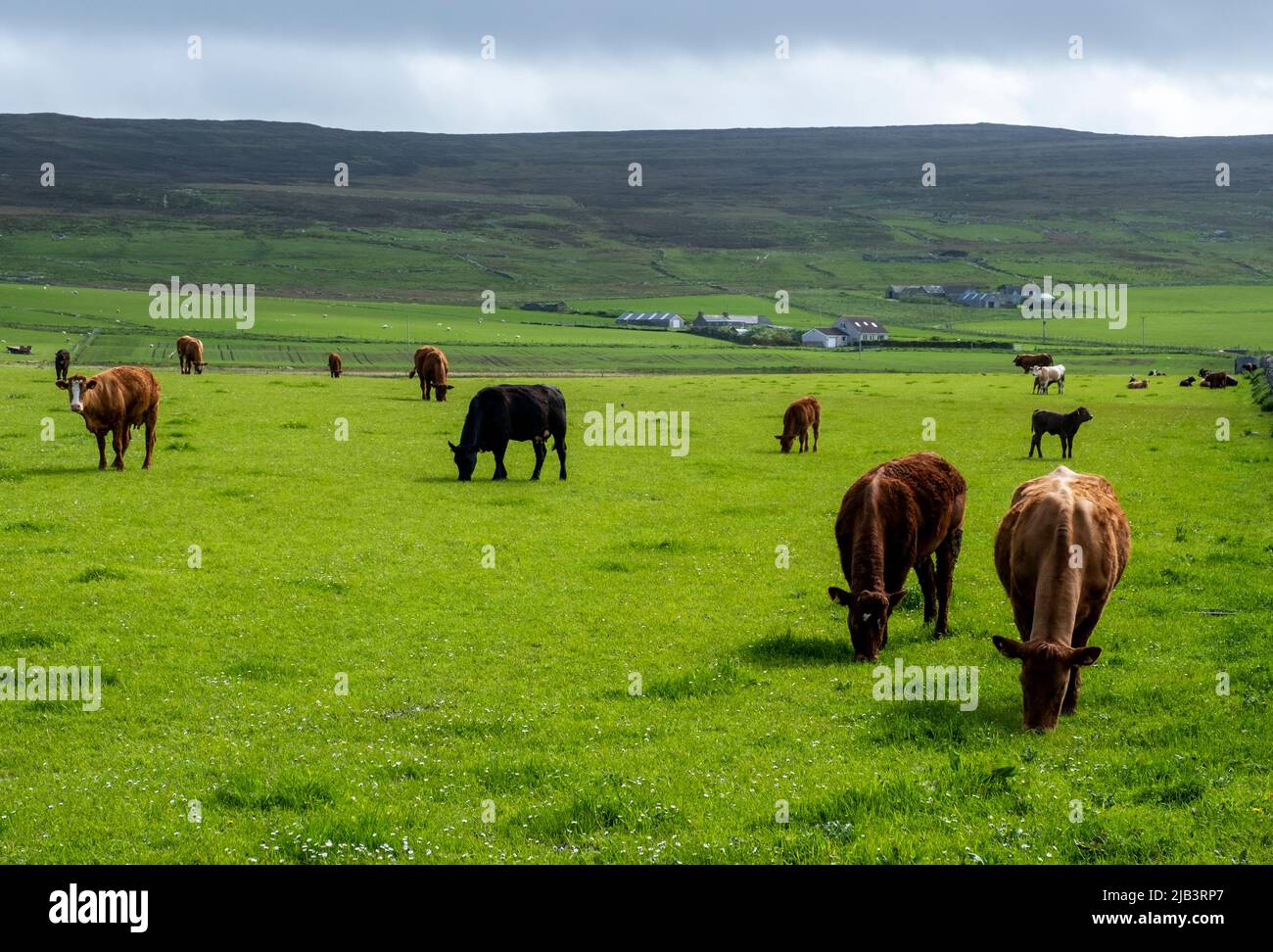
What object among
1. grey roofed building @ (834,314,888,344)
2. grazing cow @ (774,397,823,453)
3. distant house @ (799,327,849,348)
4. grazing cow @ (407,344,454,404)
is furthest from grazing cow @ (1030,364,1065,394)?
grey roofed building @ (834,314,888,344)

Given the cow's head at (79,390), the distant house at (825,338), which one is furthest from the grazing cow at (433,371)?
the distant house at (825,338)

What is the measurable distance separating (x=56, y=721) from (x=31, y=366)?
5800cm

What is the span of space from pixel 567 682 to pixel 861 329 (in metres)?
135

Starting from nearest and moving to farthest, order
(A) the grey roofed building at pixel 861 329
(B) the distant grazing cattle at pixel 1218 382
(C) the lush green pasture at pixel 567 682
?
(C) the lush green pasture at pixel 567 682 → (B) the distant grazing cattle at pixel 1218 382 → (A) the grey roofed building at pixel 861 329

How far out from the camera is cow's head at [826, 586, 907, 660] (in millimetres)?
14031

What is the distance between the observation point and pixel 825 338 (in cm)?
13925

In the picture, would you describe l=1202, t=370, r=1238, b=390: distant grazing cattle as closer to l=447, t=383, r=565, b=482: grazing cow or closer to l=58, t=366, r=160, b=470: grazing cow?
l=447, t=383, r=565, b=482: grazing cow

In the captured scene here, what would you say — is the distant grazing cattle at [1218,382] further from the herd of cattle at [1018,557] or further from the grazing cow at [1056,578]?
the grazing cow at [1056,578]

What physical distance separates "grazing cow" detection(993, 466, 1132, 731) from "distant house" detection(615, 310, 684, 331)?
146880 millimetres

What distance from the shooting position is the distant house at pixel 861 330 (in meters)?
142

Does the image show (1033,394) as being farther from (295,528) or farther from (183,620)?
(183,620)

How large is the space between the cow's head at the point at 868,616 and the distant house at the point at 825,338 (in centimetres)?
12051

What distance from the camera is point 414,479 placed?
2852cm
